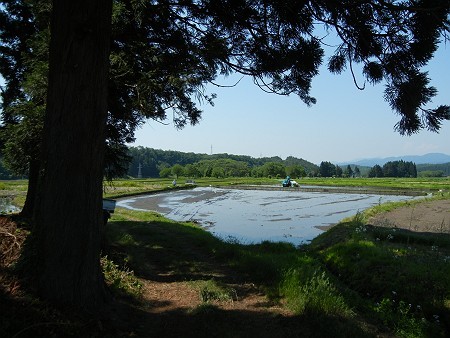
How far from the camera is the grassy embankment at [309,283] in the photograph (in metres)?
4.65

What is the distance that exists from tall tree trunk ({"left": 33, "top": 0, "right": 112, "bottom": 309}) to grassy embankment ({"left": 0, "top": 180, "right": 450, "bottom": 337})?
0.67m

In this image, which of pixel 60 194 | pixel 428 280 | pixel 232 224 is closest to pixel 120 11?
pixel 60 194

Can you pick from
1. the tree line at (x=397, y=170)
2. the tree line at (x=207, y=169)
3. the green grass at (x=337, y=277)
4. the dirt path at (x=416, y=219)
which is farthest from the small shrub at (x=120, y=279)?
the tree line at (x=397, y=170)

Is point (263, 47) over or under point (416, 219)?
over

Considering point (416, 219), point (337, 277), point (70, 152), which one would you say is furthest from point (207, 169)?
point (70, 152)

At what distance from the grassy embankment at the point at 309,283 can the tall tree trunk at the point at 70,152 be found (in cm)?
67

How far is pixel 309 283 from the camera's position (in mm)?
5922

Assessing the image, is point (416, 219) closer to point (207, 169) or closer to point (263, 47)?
point (263, 47)

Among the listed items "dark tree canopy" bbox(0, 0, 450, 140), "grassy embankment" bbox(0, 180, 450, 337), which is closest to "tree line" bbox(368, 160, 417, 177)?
"grassy embankment" bbox(0, 180, 450, 337)

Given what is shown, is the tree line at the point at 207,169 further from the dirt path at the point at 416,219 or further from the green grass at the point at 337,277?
the green grass at the point at 337,277

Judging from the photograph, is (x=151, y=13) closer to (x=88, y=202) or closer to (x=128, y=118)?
(x=128, y=118)

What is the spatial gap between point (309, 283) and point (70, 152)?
4094 millimetres

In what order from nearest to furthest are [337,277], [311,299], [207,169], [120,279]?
[311,299], [120,279], [337,277], [207,169]

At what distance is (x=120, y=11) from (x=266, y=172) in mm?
126239
